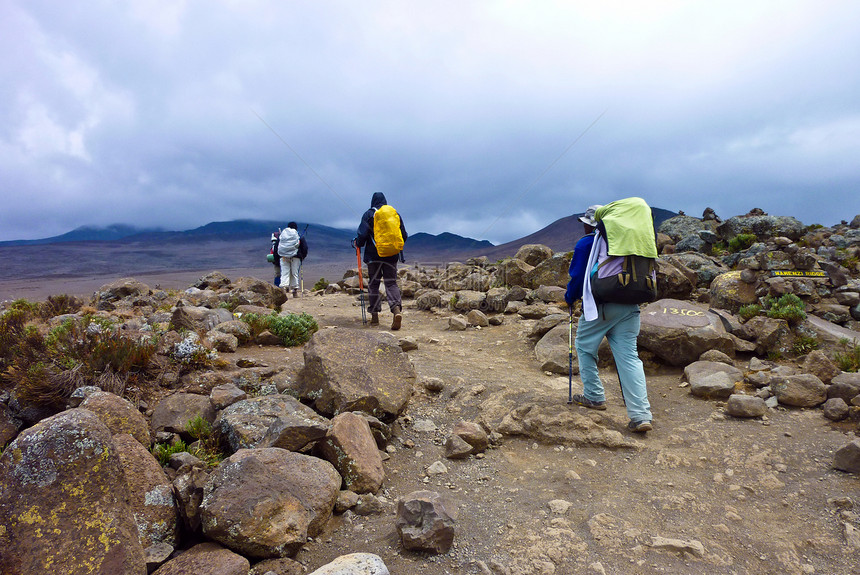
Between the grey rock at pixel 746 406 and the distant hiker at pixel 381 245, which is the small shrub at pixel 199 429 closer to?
the grey rock at pixel 746 406

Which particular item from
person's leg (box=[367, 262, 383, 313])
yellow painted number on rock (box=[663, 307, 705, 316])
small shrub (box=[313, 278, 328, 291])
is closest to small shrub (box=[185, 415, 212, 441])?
person's leg (box=[367, 262, 383, 313])

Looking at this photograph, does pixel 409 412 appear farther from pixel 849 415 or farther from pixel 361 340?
pixel 849 415

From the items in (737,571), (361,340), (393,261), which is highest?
(393,261)

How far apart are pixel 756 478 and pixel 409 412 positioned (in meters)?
3.50

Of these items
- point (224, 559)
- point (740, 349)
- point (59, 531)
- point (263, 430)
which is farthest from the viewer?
point (740, 349)

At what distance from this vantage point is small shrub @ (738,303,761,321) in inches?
340

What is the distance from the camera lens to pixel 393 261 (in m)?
10.7

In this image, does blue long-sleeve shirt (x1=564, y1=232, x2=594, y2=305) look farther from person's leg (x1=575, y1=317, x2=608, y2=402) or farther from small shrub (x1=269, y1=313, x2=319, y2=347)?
small shrub (x1=269, y1=313, x2=319, y2=347)

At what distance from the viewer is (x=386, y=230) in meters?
10.2

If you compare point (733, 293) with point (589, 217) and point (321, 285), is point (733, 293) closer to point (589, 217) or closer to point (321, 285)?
point (589, 217)

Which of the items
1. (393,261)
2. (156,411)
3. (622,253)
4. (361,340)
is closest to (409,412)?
(361,340)

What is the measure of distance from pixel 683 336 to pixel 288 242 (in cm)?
1406

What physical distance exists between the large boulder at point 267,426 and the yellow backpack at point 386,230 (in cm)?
613

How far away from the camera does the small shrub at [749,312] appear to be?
8648 millimetres
